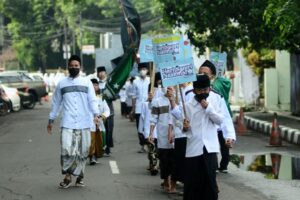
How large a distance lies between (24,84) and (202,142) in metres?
29.1

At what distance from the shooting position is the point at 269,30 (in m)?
25.2

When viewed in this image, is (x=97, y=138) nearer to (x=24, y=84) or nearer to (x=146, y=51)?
(x=146, y=51)

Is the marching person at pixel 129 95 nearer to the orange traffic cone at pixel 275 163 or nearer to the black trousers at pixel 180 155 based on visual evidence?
the orange traffic cone at pixel 275 163

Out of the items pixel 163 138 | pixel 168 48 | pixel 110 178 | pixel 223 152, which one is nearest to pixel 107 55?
pixel 223 152

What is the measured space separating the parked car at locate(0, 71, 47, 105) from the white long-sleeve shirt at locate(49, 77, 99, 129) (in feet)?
81.5

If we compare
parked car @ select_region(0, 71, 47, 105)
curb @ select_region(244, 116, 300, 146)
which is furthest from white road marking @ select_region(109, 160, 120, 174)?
parked car @ select_region(0, 71, 47, 105)

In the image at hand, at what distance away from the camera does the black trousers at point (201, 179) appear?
8430mm

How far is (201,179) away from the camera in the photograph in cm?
848

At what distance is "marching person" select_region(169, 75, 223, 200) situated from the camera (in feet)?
27.7

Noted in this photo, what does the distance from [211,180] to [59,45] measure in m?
76.3

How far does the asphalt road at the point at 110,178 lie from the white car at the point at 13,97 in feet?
44.0

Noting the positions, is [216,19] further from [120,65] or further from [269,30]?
[120,65]

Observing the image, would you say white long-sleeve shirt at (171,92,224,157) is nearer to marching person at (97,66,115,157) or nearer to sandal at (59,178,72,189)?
sandal at (59,178,72,189)

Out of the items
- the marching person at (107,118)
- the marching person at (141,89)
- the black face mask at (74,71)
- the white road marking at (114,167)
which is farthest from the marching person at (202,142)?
the marching person at (141,89)
